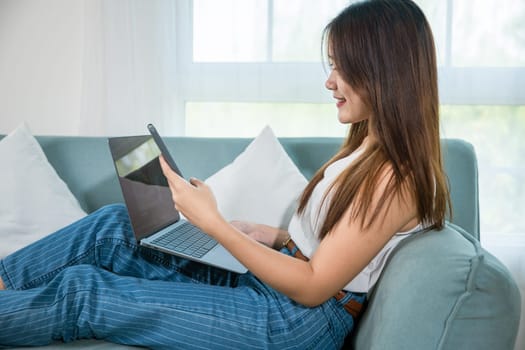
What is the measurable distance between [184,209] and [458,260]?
517 millimetres

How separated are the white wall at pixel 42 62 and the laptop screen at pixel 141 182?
3.34 ft

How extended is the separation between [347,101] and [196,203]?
375mm

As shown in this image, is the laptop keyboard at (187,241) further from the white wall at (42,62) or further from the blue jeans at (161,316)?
the white wall at (42,62)

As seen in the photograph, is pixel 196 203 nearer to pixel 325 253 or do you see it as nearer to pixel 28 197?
pixel 325 253

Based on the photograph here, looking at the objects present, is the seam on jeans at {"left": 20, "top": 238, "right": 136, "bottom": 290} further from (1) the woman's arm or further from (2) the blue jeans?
(1) the woman's arm

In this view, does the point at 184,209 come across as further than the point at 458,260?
Yes

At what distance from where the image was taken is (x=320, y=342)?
109 cm

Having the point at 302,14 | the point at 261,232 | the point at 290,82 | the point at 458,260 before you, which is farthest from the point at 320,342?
the point at 302,14

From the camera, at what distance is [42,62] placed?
230 cm

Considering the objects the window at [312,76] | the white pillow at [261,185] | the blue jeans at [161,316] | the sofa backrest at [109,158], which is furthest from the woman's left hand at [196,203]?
the window at [312,76]

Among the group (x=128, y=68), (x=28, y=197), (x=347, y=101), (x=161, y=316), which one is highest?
(x=128, y=68)

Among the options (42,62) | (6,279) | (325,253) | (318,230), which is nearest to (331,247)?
(325,253)

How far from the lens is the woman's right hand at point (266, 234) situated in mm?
1482

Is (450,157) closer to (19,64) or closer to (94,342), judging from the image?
(94,342)
